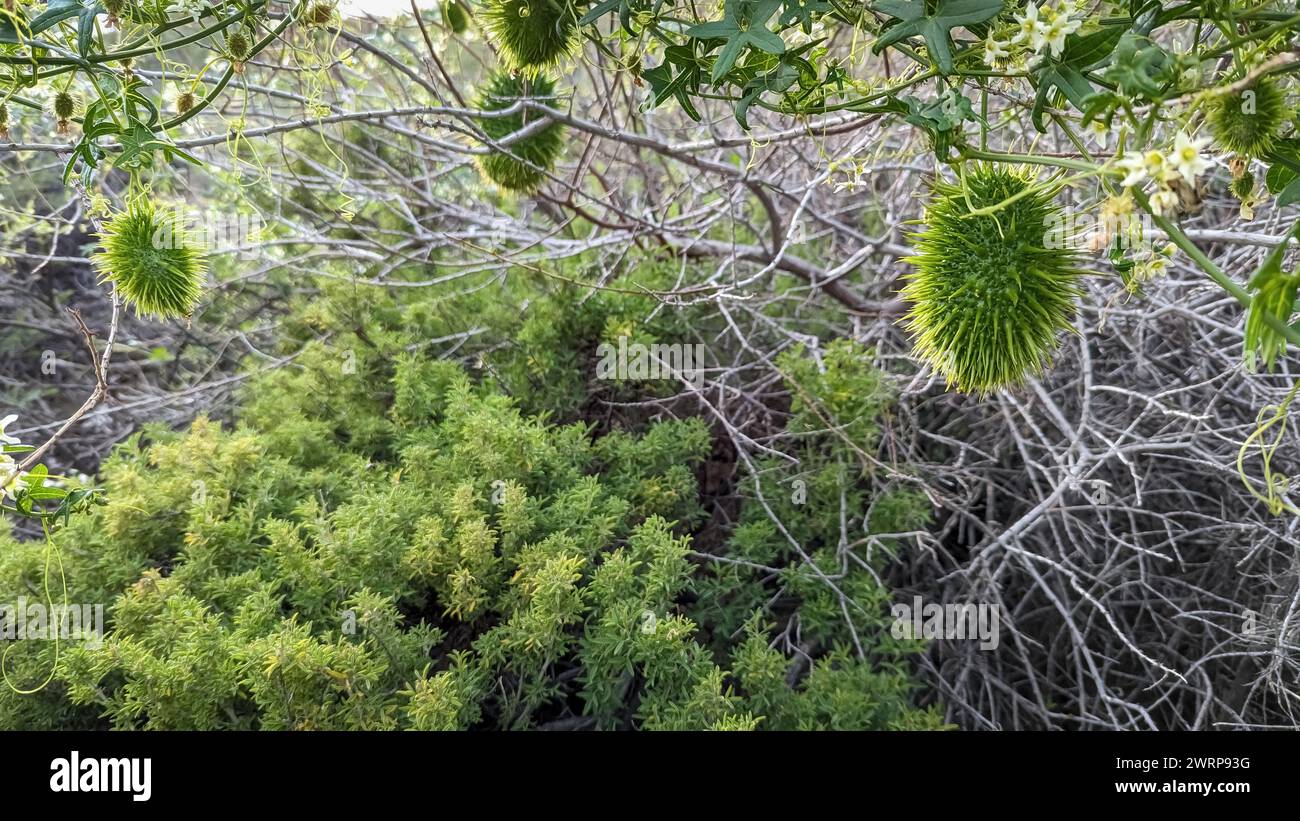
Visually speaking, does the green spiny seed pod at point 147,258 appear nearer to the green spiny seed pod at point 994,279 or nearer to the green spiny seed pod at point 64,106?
the green spiny seed pod at point 64,106

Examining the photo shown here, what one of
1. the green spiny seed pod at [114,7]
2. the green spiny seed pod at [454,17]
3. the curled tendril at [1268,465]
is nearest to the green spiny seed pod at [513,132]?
the green spiny seed pod at [454,17]

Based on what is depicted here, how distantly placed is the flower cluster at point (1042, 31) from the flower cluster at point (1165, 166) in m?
0.20

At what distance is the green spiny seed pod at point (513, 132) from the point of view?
2002mm

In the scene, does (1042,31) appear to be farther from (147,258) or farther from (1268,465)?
(147,258)

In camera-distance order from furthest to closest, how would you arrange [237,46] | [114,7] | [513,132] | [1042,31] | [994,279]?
1. [513,132]
2. [237,46]
3. [114,7]
4. [994,279]
5. [1042,31]

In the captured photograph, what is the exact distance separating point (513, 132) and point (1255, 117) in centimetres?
148

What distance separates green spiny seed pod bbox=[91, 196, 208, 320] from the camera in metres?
1.44

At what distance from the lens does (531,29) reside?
1540 mm

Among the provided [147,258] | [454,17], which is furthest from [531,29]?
[147,258]

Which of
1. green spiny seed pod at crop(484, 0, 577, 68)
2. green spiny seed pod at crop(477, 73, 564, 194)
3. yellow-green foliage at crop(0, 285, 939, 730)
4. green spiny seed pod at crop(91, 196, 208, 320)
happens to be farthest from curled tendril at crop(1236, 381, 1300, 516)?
green spiny seed pod at crop(91, 196, 208, 320)

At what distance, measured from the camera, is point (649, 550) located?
6.20ft

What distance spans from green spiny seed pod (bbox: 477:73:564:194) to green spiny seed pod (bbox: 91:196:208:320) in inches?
29.3
